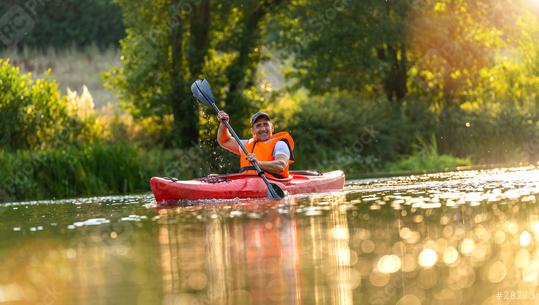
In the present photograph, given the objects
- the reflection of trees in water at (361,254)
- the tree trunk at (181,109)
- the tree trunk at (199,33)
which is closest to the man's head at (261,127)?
the reflection of trees in water at (361,254)

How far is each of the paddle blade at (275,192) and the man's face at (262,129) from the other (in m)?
0.92

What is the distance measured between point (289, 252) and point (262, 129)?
23.0ft

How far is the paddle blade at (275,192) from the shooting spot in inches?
557

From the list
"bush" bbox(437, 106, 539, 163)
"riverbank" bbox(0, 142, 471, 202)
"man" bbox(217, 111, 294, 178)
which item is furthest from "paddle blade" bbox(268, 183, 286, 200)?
"bush" bbox(437, 106, 539, 163)

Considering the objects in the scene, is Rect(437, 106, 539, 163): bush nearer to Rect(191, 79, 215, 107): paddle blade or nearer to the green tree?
the green tree

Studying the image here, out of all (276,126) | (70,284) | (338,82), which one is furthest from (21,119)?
(70,284)

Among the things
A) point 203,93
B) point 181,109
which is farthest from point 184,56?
point 203,93

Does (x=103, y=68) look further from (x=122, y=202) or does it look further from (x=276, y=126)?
(x=122, y=202)

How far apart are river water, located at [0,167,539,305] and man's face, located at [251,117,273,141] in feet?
5.25

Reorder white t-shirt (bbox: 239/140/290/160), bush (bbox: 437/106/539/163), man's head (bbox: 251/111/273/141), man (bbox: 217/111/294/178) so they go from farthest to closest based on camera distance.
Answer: bush (bbox: 437/106/539/163) < man's head (bbox: 251/111/273/141) < white t-shirt (bbox: 239/140/290/160) < man (bbox: 217/111/294/178)

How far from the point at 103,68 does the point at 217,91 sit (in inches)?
792

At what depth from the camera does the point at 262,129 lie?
14.9 m

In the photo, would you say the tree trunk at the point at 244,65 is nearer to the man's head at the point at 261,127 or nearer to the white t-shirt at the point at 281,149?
the man's head at the point at 261,127

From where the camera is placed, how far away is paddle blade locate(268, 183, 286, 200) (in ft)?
46.4
